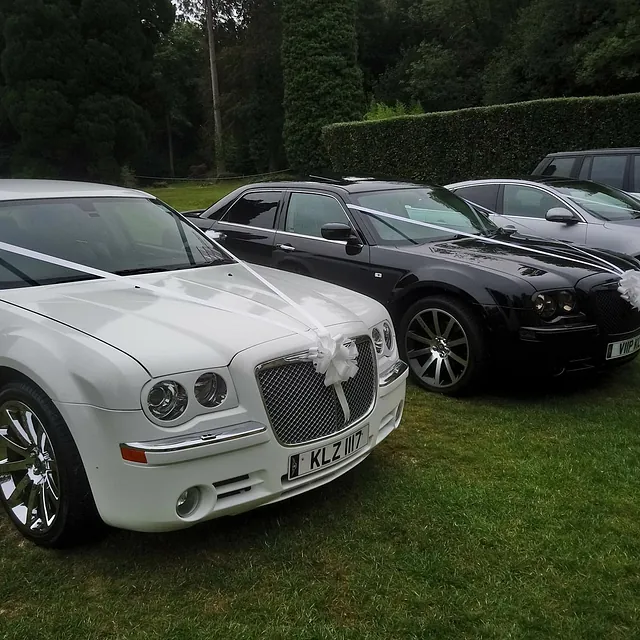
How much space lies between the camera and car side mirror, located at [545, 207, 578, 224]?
288 inches

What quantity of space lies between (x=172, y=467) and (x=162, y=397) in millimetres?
278

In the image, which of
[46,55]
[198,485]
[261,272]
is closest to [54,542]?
[198,485]

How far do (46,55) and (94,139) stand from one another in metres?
4.61

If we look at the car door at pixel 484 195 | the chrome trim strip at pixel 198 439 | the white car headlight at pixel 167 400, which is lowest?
the chrome trim strip at pixel 198 439

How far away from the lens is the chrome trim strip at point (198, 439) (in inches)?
102

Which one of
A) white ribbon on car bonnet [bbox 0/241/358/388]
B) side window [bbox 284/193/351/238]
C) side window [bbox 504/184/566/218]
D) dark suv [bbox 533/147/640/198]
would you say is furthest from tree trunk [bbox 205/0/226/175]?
white ribbon on car bonnet [bbox 0/241/358/388]

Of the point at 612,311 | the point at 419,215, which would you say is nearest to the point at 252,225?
the point at 419,215

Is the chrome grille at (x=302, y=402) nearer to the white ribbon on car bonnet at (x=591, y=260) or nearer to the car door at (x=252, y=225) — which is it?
the white ribbon on car bonnet at (x=591, y=260)

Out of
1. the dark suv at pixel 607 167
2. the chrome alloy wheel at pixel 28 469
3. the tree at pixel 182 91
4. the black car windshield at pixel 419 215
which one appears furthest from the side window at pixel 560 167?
the tree at pixel 182 91

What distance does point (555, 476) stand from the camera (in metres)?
3.64

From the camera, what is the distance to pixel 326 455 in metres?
3.04

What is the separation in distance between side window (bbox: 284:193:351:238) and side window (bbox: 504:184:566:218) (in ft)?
10.7

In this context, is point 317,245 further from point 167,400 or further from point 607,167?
point 607,167

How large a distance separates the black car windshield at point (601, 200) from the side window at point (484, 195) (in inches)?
28.5
